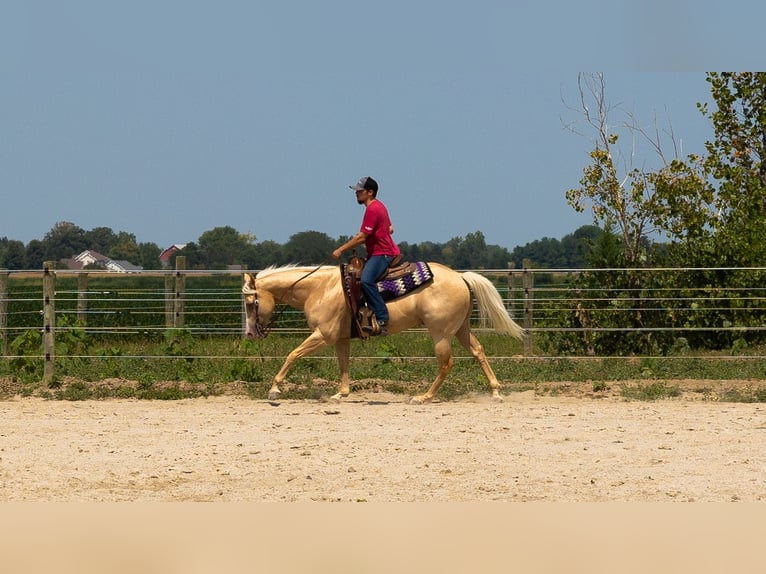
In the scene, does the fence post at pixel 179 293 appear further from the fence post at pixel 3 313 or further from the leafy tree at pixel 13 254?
the leafy tree at pixel 13 254

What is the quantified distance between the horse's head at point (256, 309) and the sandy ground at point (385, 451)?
0.76m

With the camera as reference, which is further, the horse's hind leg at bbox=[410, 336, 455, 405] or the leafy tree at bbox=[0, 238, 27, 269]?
the leafy tree at bbox=[0, 238, 27, 269]

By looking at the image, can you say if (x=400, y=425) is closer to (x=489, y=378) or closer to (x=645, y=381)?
(x=489, y=378)

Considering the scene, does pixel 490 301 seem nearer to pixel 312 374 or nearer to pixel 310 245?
pixel 312 374

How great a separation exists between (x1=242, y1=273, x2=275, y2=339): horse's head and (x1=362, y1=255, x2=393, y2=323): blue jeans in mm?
1077

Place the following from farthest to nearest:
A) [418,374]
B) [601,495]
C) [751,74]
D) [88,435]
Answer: [751,74] → [418,374] → [88,435] → [601,495]

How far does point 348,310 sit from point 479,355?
1.37 metres

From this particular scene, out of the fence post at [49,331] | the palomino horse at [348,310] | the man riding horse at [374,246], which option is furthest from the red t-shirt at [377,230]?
the fence post at [49,331]

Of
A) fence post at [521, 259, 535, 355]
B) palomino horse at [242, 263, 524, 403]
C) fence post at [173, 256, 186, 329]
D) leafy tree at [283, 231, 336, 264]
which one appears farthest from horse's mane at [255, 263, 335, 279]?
leafy tree at [283, 231, 336, 264]

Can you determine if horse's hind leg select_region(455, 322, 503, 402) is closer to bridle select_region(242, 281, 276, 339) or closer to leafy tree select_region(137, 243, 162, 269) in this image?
bridle select_region(242, 281, 276, 339)

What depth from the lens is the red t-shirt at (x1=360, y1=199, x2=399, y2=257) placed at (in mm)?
10633

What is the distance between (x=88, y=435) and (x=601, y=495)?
4298mm

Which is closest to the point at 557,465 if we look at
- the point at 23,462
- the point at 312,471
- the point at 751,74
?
the point at 312,471

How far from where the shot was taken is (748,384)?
12.2 meters
